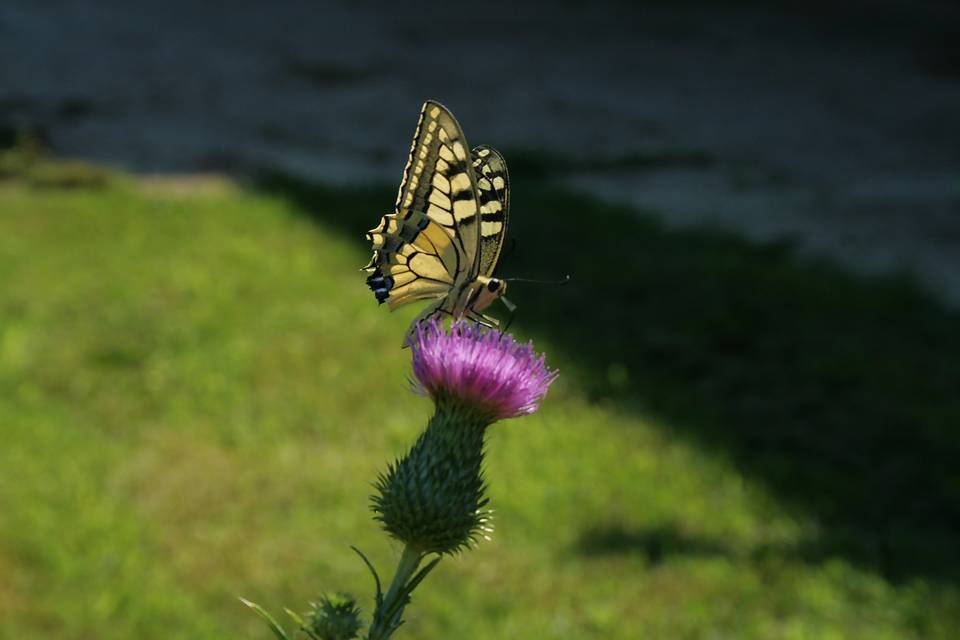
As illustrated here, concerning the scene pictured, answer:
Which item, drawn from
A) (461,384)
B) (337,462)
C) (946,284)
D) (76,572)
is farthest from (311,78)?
(461,384)

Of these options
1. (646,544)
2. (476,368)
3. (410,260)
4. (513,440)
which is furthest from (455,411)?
(513,440)

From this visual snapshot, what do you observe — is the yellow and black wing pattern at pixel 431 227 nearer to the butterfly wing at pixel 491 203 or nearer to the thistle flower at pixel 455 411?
the butterfly wing at pixel 491 203

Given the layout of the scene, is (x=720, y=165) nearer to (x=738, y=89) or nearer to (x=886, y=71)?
(x=738, y=89)

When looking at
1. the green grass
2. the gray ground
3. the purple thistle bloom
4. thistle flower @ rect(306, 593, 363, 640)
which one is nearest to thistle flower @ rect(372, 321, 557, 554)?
the purple thistle bloom

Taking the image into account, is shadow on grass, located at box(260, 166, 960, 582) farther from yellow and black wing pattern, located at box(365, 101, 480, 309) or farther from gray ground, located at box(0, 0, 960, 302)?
yellow and black wing pattern, located at box(365, 101, 480, 309)

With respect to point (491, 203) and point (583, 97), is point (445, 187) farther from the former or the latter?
point (583, 97)

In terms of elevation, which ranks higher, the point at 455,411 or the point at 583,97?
the point at 455,411
